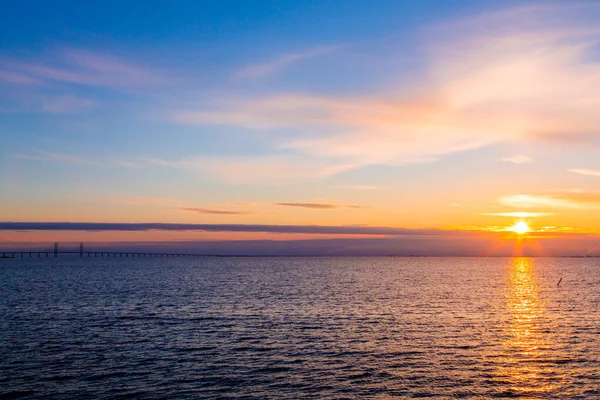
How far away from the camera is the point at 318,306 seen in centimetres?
9925

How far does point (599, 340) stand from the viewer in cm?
6538

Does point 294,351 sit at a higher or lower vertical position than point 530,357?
higher

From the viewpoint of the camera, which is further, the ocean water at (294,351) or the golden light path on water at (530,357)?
the golden light path on water at (530,357)

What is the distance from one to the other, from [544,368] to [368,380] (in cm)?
1796

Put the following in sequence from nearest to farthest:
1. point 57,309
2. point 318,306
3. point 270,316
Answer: point 270,316 < point 57,309 < point 318,306

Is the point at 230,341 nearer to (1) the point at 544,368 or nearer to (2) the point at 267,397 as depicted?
(2) the point at 267,397

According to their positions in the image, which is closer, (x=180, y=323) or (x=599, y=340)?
(x=599, y=340)

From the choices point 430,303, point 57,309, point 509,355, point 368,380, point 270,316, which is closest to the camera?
point 368,380

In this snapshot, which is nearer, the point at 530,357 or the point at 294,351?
the point at 530,357

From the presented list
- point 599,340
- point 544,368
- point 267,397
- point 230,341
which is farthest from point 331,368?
point 599,340

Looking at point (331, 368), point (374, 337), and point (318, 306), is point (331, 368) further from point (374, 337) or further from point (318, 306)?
point (318, 306)

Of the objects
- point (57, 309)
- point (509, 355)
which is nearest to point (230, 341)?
point (509, 355)

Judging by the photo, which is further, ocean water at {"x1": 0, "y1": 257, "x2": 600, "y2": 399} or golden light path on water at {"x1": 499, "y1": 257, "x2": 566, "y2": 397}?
golden light path on water at {"x1": 499, "y1": 257, "x2": 566, "y2": 397}

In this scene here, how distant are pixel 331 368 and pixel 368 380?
4884 mm
